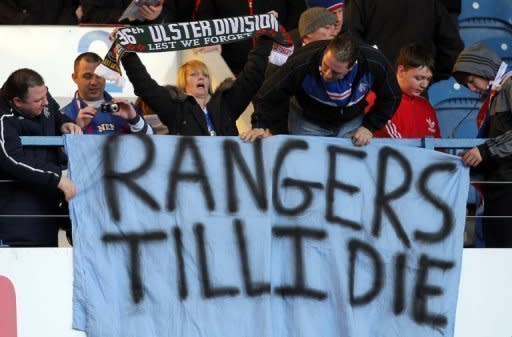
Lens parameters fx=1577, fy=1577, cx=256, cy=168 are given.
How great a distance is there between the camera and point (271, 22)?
8906 millimetres

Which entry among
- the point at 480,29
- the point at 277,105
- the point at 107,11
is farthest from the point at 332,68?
the point at 480,29

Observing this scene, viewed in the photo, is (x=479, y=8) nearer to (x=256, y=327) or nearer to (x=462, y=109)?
(x=462, y=109)

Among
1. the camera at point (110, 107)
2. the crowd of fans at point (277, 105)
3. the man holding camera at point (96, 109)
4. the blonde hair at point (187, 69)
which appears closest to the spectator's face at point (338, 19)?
the crowd of fans at point (277, 105)

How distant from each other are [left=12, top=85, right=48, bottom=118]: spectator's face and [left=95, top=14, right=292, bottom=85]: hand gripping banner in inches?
12.8

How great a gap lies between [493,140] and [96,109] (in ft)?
7.33

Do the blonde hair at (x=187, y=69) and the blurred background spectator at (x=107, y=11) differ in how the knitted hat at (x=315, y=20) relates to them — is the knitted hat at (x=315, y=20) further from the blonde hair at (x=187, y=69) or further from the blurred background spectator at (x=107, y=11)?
the blurred background spectator at (x=107, y=11)

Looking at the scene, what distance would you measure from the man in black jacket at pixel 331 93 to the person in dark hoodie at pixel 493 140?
0.51 meters

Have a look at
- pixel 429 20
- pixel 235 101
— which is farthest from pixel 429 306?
pixel 429 20

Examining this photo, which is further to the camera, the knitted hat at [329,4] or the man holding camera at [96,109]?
the knitted hat at [329,4]

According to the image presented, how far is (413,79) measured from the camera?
933cm

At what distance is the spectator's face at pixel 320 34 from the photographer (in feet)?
30.4

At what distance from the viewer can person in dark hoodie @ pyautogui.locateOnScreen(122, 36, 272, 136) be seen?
8711 millimetres

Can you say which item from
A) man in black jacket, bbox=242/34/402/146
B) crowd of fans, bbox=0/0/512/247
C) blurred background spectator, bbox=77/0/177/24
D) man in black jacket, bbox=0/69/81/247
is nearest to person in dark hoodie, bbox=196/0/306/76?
blurred background spectator, bbox=77/0/177/24

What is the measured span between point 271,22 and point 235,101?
49 centimetres
